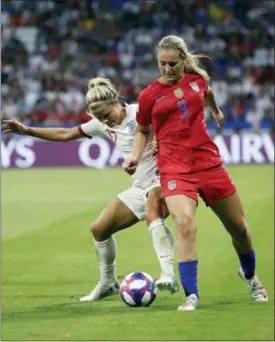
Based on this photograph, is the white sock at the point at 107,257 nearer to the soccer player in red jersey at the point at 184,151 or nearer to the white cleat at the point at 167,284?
the white cleat at the point at 167,284

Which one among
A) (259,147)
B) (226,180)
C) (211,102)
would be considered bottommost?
(259,147)

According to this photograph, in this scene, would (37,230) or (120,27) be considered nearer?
(37,230)

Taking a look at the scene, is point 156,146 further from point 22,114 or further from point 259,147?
point 22,114

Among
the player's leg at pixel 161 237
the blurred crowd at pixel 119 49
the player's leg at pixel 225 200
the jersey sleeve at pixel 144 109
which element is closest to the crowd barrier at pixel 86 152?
the blurred crowd at pixel 119 49

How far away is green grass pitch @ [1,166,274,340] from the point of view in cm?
724

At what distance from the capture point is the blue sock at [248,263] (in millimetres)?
8648

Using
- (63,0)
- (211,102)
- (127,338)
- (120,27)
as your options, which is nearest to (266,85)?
(120,27)

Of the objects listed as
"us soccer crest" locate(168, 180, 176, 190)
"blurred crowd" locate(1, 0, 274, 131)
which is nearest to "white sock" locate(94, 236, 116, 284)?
"us soccer crest" locate(168, 180, 176, 190)

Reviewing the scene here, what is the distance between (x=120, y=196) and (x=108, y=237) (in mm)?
360

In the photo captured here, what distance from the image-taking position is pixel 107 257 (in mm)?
8938

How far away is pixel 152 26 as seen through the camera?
34.1 meters

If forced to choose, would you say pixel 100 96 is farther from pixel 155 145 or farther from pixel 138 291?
pixel 138 291

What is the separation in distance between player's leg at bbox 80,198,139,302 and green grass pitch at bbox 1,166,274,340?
191 mm

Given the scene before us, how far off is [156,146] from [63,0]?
1091 inches
